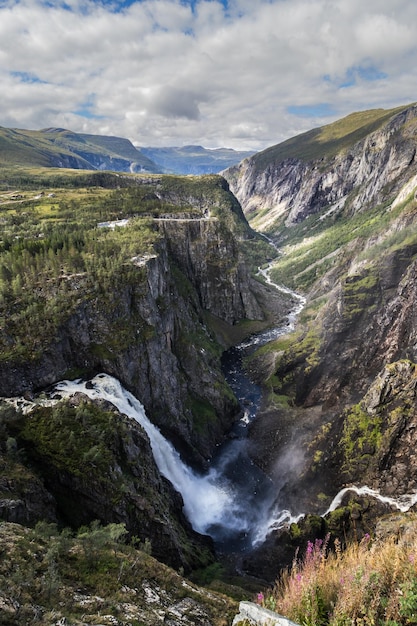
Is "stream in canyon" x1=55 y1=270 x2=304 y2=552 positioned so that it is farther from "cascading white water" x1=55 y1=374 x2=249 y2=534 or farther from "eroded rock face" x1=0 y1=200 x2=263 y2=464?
"eroded rock face" x1=0 y1=200 x2=263 y2=464

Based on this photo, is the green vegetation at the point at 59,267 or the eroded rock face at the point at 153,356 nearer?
the green vegetation at the point at 59,267

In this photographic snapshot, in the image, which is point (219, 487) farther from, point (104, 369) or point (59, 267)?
point (59, 267)

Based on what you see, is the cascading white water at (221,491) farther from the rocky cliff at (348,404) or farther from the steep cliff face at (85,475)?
the steep cliff face at (85,475)

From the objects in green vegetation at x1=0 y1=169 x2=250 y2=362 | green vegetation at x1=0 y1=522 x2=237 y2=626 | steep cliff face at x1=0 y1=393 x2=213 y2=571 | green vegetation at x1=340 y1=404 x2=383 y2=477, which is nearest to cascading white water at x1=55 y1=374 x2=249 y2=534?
steep cliff face at x1=0 y1=393 x2=213 y2=571

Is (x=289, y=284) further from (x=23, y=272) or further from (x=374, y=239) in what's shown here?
(x=23, y=272)

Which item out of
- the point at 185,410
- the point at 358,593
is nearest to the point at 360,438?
the point at 185,410

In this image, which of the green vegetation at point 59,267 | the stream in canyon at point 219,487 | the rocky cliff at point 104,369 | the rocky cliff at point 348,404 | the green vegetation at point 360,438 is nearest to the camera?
the rocky cliff at point 104,369

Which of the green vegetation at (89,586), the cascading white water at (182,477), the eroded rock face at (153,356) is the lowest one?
the green vegetation at (89,586)

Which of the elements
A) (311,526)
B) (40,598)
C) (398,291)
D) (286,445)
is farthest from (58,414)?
(398,291)

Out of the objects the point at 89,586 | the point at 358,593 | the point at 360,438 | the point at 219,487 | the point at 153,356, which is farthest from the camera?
the point at 153,356

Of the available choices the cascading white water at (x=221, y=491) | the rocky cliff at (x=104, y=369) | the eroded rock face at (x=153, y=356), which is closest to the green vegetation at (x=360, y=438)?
the cascading white water at (x=221, y=491)
